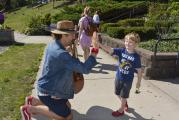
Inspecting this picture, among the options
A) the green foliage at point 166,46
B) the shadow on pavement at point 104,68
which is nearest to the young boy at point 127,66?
the shadow on pavement at point 104,68

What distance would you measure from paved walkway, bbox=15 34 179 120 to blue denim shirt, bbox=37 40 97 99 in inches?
50.3

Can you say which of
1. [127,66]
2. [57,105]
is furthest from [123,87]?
[57,105]

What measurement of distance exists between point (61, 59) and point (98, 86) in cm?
356

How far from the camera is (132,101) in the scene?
759 cm

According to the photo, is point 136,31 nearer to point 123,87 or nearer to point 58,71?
point 123,87

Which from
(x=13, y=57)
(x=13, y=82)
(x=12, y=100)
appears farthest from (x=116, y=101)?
(x=13, y=57)

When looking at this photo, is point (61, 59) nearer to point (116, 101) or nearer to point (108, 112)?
point (108, 112)

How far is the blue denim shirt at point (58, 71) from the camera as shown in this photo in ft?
17.1

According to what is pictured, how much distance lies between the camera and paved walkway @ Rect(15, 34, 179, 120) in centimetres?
686

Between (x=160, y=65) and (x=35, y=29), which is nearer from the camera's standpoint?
(x=160, y=65)

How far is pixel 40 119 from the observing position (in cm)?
657

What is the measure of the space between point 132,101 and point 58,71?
2572mm

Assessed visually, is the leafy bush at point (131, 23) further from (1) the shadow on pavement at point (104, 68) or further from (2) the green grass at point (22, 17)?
(2) the green grass at point (22, 17)

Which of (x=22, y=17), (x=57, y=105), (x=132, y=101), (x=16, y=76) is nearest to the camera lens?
(x=57, y=105)
